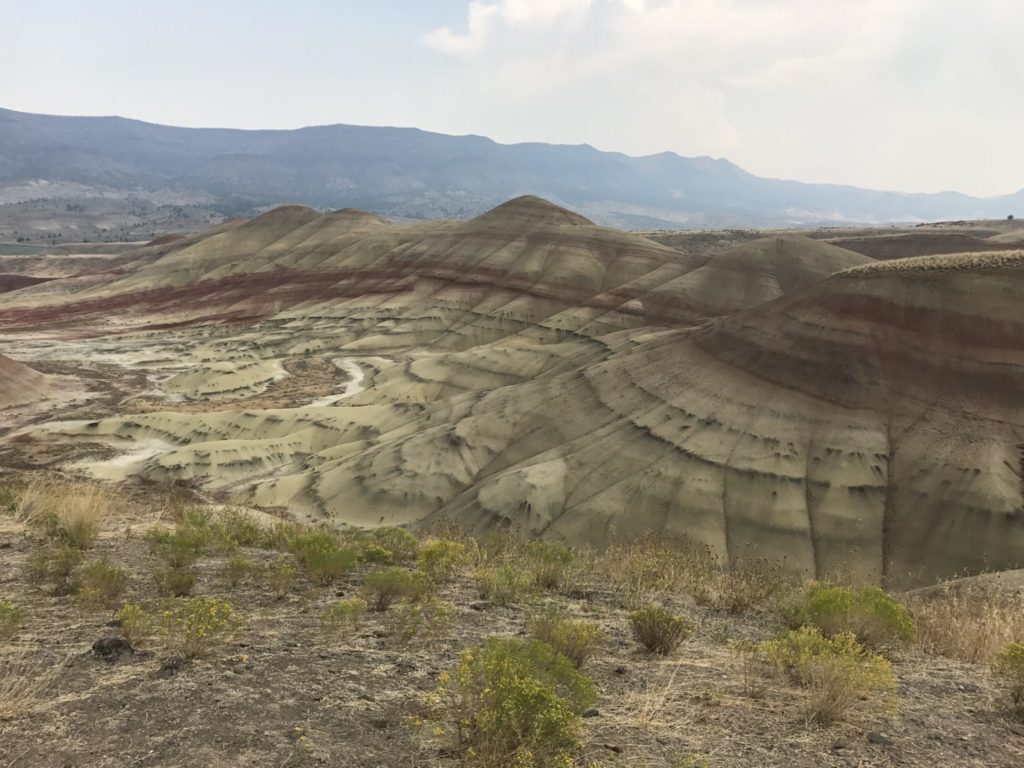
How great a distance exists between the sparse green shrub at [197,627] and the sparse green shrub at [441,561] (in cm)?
415

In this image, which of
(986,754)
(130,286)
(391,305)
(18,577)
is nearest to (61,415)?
(391,305)

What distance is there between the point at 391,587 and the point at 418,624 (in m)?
1.13

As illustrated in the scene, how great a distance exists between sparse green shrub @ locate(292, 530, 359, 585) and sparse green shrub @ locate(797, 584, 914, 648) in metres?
7.53

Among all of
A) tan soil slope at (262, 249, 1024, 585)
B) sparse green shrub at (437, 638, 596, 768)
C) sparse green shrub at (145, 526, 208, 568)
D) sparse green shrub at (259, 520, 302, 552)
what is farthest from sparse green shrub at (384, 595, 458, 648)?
tan soil slope at (262, 249, 1024, 585)

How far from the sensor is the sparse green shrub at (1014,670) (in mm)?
6315

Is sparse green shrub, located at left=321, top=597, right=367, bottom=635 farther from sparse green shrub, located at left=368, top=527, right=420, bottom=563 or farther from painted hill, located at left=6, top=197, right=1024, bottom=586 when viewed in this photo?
painted hill, located at left=6, top=197, right=1024, bottom=586

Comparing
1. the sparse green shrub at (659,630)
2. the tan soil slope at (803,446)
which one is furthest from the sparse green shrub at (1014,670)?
the tan soil slope at (803,446)

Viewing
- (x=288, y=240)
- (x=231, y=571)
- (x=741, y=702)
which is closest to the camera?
(x=741, y=702)

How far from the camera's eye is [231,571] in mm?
10133

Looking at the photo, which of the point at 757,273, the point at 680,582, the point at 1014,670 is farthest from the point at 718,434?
the point at 757,273

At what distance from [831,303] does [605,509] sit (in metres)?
18.8

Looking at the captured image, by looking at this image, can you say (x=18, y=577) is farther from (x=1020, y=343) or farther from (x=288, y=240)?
(x=288, y=240)

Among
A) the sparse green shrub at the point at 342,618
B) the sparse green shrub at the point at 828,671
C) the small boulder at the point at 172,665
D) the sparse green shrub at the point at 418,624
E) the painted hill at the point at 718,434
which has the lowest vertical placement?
the painted hill at the point at 718,434

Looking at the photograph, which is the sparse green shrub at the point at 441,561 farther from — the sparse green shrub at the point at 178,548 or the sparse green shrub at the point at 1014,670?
the sparse green shrub at the point at 1014,670
